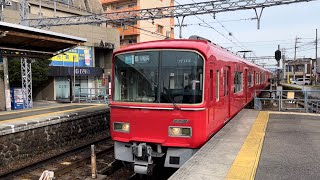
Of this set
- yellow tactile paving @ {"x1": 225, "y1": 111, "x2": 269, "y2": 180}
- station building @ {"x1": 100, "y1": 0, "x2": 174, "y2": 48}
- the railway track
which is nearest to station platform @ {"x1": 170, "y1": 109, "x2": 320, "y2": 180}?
yellow tactile paving @ {"x1": 225, "y1": 111, "x2": 269, "y2": 180}

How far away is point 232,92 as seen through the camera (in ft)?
31.8

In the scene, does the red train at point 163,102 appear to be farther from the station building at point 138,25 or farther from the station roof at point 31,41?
the station building at point 138,25

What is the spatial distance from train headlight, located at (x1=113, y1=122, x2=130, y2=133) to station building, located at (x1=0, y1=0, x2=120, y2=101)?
676 inches

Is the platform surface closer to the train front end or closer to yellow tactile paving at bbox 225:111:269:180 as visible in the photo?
yellow tactile paving at bbox 225:111:269:180

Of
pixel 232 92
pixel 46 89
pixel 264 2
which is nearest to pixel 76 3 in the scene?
pixel 46 89

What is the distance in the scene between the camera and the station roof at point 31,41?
28.4 feet

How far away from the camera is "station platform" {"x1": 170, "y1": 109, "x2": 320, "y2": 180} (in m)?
5.13

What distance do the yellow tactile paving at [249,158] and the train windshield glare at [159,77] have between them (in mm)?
1434

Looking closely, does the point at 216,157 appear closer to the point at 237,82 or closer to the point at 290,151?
the point at 290,151

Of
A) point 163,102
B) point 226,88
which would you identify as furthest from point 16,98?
point 163,102

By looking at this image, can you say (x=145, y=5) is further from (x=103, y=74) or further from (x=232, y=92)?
(x=232, y=92)

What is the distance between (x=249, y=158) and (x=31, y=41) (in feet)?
26.2

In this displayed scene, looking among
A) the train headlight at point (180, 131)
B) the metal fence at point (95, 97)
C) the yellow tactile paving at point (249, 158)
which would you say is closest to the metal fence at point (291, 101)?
the yellow tactile paving at point (249, 158)

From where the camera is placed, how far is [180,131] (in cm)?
619
